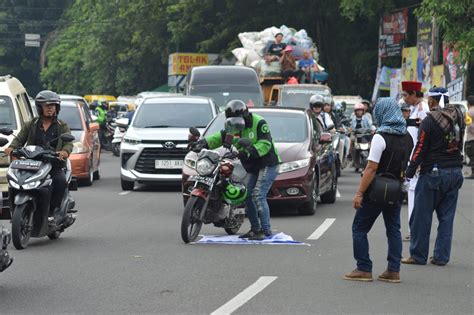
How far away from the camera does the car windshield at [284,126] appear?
18.8 m

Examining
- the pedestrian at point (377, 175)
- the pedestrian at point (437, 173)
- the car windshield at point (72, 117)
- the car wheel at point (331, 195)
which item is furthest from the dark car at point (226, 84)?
the pedestrian at point (377, 175)

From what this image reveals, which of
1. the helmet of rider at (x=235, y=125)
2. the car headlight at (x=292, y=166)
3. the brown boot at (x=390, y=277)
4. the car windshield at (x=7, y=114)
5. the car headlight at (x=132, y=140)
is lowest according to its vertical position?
the brown boot at (x=390, y=277)

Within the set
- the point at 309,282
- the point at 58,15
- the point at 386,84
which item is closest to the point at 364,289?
the point at 309,282

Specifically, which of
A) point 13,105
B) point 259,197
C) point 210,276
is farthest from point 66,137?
point 13,105

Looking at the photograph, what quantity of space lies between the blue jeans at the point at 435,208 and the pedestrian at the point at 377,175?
3.81 feet

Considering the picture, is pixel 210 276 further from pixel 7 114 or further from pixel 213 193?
pixel 7 114

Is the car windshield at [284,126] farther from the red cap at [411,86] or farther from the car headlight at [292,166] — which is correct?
the red cap at [411,86]

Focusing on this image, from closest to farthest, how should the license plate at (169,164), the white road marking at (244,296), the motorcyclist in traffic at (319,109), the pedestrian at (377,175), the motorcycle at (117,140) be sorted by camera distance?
the white road marking at (244,296), the pedestrian at (377,175), the license plate at (169,164), the motorcyclist in traffic at (319,109), the motorcycle at (117,140)

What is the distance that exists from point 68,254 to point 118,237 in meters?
1.81

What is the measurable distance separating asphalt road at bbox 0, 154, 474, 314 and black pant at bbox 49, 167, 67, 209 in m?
0.49

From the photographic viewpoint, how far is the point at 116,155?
38.9 meters

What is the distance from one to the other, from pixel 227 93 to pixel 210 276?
70.7ft

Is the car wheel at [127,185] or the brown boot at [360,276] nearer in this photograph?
the brown boot at [360,276]

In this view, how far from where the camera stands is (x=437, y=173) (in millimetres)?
12156
